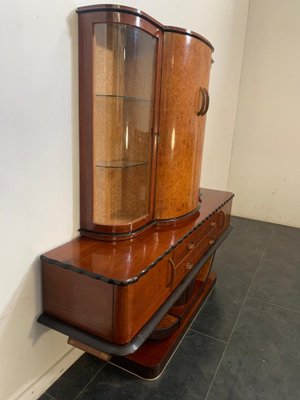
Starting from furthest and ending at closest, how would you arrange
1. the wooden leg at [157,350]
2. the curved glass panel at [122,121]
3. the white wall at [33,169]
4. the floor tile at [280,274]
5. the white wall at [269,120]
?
the white wall at [269,120] < the floor tile at [280,274] < the wooden leg at [157,350] < the curved glass panel at [122,121] < the white wall at [33,169]

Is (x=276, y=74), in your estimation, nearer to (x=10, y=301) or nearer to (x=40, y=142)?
(x=40, y=142)

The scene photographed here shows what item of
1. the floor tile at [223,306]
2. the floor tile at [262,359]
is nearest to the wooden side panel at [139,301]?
the floor tile at [262,359]

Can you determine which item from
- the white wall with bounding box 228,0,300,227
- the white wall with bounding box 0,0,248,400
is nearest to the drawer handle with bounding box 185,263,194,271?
the white wall with bounding box 0,0,248,400

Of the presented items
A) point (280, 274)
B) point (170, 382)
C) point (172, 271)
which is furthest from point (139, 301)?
point (280, 274)

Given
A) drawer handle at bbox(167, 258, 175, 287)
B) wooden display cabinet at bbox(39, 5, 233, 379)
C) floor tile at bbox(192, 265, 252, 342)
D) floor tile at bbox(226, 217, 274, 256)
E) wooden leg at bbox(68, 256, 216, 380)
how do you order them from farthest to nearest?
floor tile at bbox(226, 217, 274, 256) → floor tile at bbox(192, 265, 252, 342) → wooden leg at bbox(68, 256, 216, 380) → drawer handle at bbox(167, 258, 175, 287) → wooden display cabinet at bbox(39, 5, 233, 379)

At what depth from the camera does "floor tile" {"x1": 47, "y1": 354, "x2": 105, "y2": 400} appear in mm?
1344

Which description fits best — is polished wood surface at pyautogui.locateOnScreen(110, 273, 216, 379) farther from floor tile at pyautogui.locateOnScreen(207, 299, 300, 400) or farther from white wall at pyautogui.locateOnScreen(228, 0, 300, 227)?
white wall at pyautogui.locateOnScreen(228, 0, 300, 227)

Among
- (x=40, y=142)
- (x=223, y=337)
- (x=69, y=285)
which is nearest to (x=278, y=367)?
(x=223, y=337)

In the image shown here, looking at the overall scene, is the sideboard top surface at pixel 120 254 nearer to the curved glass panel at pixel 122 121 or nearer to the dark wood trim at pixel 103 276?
the dark wood trim at pixel 103 276

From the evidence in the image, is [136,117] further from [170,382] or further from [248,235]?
[248,235]

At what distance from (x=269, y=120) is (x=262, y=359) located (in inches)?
111

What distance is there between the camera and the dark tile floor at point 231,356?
1386 millimetres

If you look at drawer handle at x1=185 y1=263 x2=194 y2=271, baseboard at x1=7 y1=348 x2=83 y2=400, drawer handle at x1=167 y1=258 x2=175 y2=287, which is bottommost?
baseboard at x1=7 y1=348 x2=83 y2=400

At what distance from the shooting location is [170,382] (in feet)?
4.72
